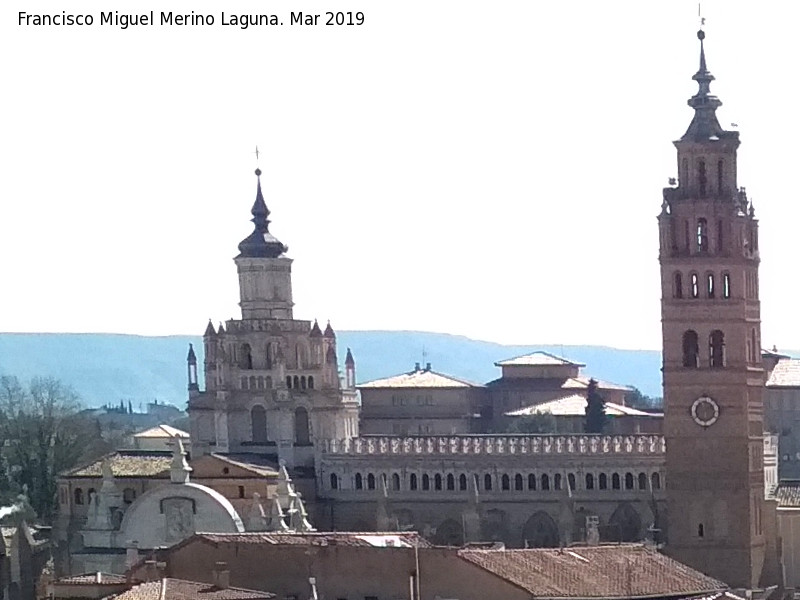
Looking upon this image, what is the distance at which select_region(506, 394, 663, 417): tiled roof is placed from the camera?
5300 inches

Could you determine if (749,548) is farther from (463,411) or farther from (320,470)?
(463,411)

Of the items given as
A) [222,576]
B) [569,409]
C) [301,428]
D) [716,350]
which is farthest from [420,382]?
[222,576]

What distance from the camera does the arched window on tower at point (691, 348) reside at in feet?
323

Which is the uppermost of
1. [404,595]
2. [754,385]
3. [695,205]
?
[695,205]

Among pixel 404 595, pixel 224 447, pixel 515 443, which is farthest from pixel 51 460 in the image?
pixel 404 595

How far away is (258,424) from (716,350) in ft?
79.4

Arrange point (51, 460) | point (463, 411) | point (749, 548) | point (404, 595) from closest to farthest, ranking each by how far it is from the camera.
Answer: point (404, 595) < point (749, 548) < point (51, 460) < point (463, 411)

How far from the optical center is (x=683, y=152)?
9906cm

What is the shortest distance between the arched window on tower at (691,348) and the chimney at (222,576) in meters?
34.5

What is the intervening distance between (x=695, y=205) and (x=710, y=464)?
29.2 ft

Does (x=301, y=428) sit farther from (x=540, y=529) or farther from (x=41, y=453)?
(x=41, y=453)

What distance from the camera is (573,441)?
112 m

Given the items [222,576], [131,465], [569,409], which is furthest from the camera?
[569,409]

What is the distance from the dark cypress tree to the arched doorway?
1710 centimetres
